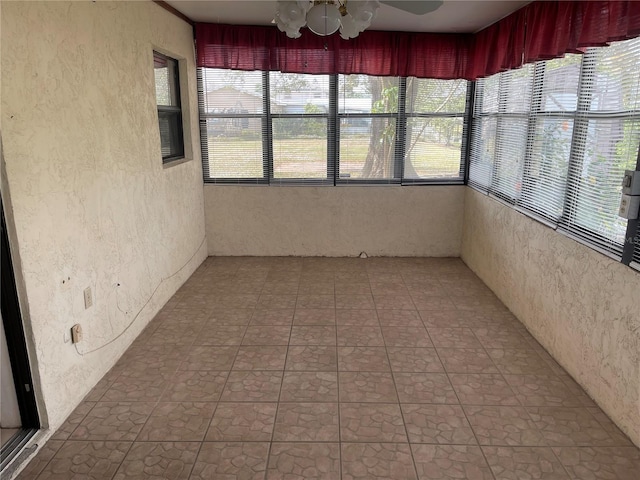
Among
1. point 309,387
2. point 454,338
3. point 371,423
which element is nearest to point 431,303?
point 454,338

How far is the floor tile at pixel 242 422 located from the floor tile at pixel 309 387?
0.14 meters

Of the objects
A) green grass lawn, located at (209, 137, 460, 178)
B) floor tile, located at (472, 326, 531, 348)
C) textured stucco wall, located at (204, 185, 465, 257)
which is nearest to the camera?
floor tile, located at (472, 326, 531, 348)

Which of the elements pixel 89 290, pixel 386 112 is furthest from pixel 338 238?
pixel 89 290

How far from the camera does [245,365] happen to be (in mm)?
2850

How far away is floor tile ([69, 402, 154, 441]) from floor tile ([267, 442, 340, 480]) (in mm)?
719

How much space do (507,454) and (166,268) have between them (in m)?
2.78

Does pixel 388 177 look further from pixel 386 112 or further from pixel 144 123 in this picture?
pixel 144 123

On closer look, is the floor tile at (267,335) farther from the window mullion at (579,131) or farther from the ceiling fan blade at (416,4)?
Answer: the ceiling fan blade at (416,4)

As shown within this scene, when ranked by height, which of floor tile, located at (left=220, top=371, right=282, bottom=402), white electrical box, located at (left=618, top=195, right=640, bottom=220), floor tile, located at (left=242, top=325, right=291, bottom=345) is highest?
white electrical box, located at (left=618, top=195, right=640, bottom=220)

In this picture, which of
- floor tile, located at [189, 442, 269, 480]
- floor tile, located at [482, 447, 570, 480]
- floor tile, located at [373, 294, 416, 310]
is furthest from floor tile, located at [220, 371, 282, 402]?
floor tile, located at [373, 294, 416, 310]

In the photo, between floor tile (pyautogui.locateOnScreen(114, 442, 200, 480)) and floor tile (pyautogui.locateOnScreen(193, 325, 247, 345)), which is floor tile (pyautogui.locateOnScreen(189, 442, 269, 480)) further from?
floor tile (pyautogui.locateOnScreen(193, 325, 247, 345))

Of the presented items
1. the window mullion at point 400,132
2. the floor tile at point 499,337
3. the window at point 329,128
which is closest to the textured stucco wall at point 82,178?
the window at point 329,128

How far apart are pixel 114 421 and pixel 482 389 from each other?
1.98 meters

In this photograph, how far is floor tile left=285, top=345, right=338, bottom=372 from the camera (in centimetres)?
283
